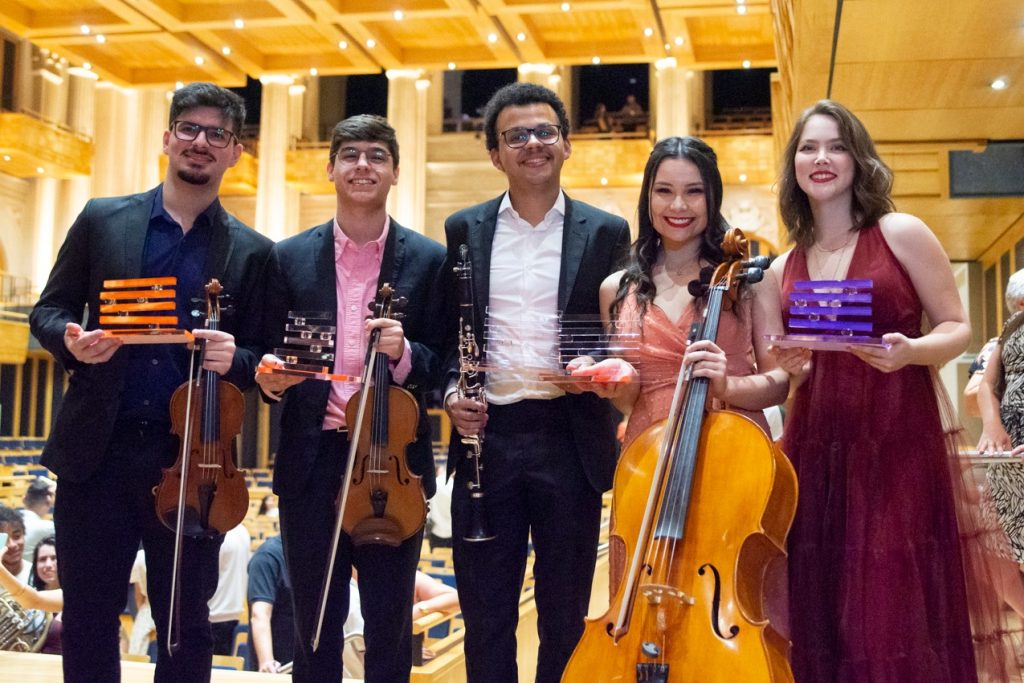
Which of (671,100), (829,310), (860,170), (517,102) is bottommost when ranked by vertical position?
(829,310)

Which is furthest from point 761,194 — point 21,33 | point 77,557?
point 77,557

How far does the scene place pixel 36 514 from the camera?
700cm

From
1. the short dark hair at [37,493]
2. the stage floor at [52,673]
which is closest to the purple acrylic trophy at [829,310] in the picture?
the stage floor at [52,673]

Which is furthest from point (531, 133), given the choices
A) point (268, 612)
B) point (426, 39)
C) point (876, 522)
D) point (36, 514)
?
point (426, 39)

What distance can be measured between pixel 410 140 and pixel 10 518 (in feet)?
62.9

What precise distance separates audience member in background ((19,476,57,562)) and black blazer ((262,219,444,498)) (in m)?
3.53

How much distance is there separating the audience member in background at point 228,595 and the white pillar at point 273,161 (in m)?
17.7

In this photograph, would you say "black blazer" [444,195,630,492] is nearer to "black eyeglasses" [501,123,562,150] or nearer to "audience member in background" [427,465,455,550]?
"black eyeglasses" [501,123,562,150]

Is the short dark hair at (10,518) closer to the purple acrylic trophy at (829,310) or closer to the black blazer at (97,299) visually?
the black blazer at (97,299)

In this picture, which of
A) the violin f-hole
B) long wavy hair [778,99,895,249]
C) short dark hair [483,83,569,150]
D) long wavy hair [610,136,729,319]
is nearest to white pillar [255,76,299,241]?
short dark hair [483,83,569,150]

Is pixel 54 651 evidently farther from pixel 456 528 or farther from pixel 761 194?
pixel 761 194

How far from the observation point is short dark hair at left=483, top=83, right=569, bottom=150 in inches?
125

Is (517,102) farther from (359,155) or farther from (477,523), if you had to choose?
(477,523)

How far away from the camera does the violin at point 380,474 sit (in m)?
2.95
